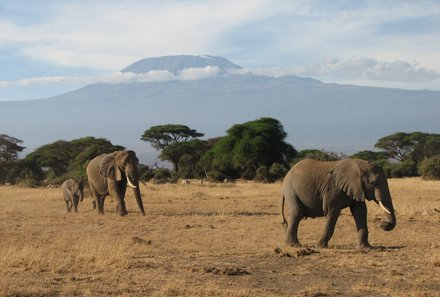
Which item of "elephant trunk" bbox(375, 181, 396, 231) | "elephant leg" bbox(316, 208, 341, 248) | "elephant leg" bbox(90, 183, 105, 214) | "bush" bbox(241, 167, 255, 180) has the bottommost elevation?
"bush" bbox(241, 167, 255, 180)

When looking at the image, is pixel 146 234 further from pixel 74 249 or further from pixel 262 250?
pixel 262 250

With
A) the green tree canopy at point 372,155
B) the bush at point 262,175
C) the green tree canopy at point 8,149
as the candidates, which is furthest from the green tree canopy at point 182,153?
the green tree canopy at point 372,155

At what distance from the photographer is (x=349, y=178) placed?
1408cm

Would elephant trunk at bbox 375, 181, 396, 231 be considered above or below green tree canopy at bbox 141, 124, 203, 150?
below

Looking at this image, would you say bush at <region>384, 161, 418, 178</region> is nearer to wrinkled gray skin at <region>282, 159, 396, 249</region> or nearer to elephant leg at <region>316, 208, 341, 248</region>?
wrinkled gray skin at <region>282, 159, 396, 249</region>

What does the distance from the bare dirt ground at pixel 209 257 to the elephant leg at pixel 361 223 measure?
0.33m

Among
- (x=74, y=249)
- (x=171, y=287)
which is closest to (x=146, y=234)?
(x=74, y=249)

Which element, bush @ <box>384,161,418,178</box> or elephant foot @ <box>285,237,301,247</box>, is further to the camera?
bush @ <box>384,161,418,178</box>

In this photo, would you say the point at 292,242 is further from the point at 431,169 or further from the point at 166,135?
the point at 166,135

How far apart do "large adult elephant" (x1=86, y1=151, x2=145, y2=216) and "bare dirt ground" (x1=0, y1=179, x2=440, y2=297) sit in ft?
2.59

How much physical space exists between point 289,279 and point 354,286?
47.6 inches

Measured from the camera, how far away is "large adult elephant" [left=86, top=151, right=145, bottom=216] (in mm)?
22844

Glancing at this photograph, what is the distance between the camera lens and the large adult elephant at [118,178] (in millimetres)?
22844

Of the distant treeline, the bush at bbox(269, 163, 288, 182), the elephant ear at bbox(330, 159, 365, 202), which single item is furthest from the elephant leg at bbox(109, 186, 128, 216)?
the bush at bbox(269, 163, 288, 182)
